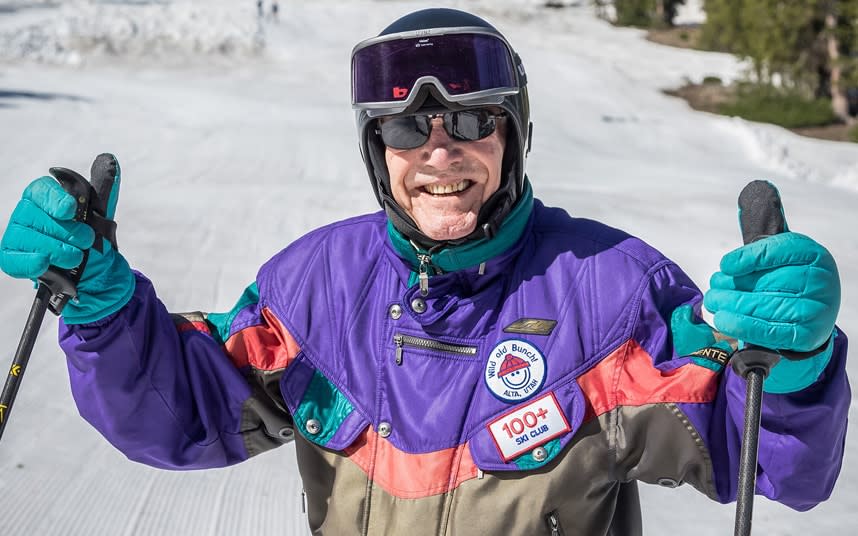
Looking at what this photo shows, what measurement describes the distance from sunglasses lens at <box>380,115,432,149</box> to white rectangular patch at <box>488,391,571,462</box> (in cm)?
62

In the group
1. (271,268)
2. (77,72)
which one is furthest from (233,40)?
(271,268)

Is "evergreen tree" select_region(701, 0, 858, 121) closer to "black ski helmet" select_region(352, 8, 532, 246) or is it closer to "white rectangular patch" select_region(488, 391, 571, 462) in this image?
"black ski helmet" select_region(352, 8, 532, 246)

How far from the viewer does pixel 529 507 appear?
5.96ft

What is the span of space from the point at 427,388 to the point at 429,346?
0.30 feet

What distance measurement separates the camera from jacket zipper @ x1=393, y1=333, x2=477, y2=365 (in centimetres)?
191

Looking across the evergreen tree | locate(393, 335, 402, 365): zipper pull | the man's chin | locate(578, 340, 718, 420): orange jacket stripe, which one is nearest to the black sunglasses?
the man's chin

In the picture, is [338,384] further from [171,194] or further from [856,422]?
[171,194]

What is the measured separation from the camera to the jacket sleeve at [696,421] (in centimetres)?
166

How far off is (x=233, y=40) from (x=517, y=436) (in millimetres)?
20517

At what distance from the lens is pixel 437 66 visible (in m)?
1.96

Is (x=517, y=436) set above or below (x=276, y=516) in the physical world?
above

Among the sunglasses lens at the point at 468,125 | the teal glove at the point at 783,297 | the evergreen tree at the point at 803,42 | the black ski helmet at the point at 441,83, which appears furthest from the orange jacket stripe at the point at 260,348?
the evergreen tree at the point at 803,42

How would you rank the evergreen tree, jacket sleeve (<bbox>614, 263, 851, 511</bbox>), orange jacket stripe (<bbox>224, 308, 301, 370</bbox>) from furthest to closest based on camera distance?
the evergreen tree
orange jacket stripe (<bbox>224, 308, 301, 370</bbox>)
jacket sleeve (<bbox>614, 263, 851, 511</bbox>)

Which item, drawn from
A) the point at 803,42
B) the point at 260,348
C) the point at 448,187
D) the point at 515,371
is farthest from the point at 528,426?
the point at 803,42
